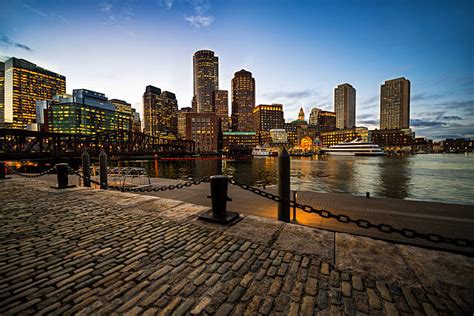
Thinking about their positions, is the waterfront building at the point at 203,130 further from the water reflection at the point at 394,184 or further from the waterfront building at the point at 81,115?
the water reflection at the point at 394,184

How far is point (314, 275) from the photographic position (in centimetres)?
264

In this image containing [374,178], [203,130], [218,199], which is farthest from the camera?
[203,130]

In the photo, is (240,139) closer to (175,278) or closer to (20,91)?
(175,278)

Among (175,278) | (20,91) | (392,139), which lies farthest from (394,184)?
(20,91)

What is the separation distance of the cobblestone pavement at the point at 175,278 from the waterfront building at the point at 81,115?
583 ft

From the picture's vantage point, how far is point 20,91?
178125 millimetres

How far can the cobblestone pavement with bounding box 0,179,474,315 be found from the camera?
209 centimetres

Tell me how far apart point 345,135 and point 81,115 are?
214 m

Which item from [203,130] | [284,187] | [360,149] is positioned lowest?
[284,187]

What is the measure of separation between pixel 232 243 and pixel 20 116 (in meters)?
269

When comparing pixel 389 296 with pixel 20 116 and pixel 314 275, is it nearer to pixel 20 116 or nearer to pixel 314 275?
pixel 314 275

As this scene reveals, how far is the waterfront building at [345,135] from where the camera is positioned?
154m

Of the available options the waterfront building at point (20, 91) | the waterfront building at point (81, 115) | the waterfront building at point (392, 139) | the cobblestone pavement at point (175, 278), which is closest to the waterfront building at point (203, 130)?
the waterfront building at point (81, 115)

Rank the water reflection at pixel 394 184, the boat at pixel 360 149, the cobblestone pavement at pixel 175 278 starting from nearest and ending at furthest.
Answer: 1. the cobblestone pavement at pixel 175 278
2. the water reflection at pixel 394 184
3. the boat at pixel 360 149
